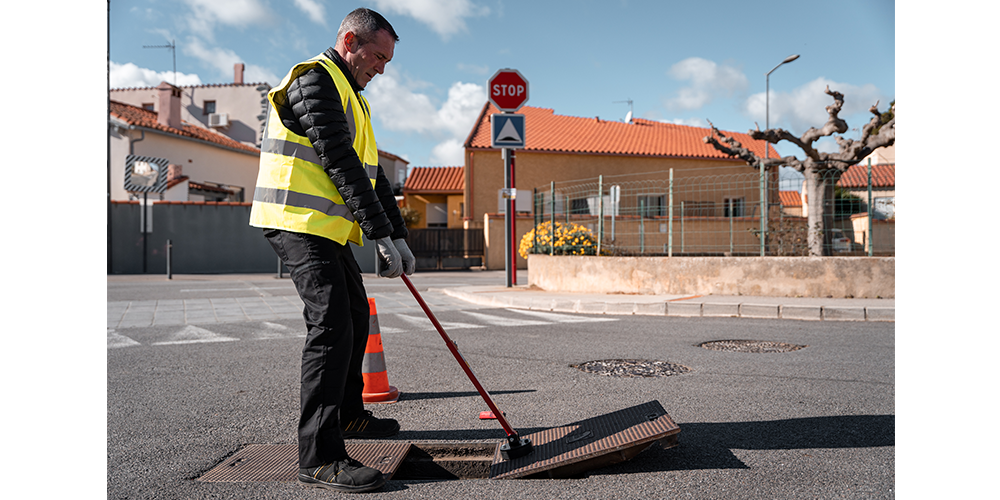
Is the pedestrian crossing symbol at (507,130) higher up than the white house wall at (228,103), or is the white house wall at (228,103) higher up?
the white house wall at (228,103)

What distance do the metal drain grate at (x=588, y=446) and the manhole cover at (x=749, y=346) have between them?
10.0ft

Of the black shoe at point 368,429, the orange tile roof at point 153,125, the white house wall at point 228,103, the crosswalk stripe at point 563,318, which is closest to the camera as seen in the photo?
the black shoe at point 368,429

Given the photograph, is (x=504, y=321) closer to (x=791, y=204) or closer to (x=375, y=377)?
(x=375, y=377)

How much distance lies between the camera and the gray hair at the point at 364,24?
8.94 feet

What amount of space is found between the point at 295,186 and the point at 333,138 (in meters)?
0.26

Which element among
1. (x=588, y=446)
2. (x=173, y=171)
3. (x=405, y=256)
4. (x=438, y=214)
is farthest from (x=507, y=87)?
(x=438, y=214)

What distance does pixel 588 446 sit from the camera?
2.67 meters

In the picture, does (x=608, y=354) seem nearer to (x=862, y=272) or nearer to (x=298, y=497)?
(x=298, y=497)

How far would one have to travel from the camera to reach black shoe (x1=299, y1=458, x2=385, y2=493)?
2.41 meters

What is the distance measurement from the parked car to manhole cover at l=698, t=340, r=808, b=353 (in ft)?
17.4

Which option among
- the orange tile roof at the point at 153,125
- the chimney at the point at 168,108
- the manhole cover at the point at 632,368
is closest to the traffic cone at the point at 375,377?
the manhole cover at the point at 632,368

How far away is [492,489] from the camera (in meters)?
2.43

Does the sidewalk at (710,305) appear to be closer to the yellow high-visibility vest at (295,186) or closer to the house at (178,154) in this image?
the yellow high-visibility vest at (295,186)

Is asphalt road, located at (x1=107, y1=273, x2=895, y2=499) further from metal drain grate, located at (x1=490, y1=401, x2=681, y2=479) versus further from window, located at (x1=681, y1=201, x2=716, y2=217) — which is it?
window, located at (x1=681, y1=201, x2=716, y2=217)
